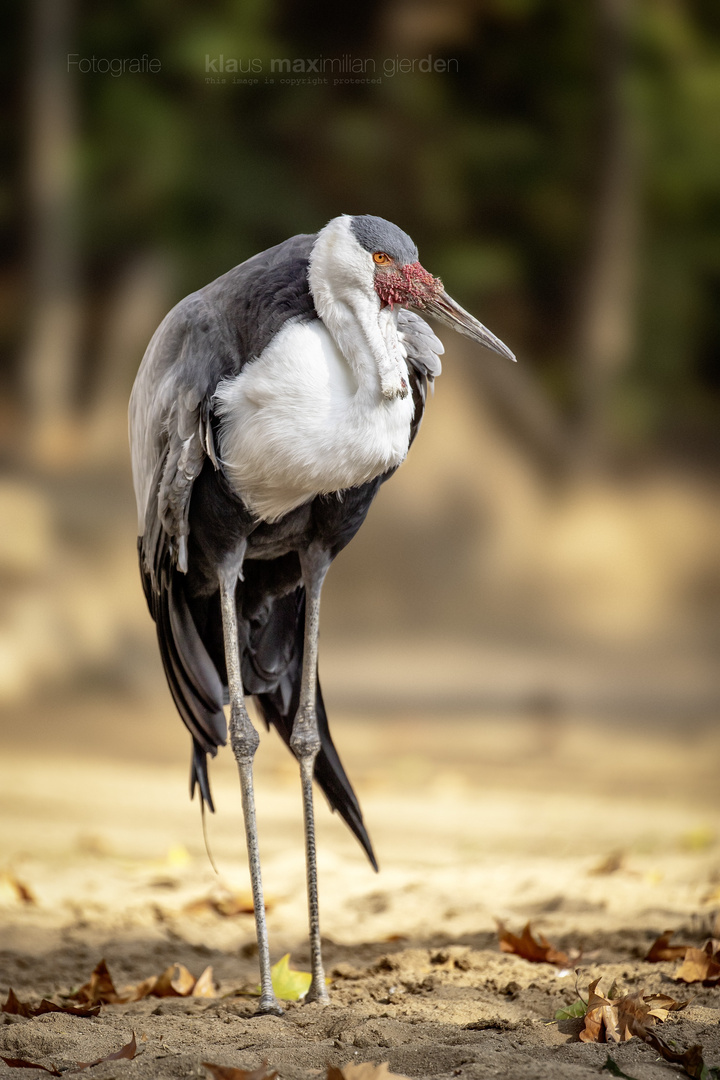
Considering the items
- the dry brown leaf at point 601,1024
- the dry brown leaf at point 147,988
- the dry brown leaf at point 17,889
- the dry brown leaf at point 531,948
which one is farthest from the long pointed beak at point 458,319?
the dry brown leaf at point 17,889

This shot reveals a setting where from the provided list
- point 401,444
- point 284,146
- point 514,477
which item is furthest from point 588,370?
point 401,444

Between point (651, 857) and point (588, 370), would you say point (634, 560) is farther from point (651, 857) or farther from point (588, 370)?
point (651, 857)

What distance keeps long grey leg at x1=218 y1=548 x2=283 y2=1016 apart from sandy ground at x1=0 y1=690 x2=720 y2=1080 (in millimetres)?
154

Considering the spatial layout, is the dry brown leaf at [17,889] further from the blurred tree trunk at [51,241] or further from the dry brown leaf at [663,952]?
the blurred tree trunk at [51,241]

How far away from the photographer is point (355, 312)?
2.01 meters

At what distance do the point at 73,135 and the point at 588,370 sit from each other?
446 centimetres

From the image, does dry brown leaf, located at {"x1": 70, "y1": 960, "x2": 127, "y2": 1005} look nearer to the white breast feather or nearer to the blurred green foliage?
the white breast feather

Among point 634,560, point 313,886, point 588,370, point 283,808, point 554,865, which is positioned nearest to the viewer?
point 313,886

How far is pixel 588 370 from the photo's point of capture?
354 inches

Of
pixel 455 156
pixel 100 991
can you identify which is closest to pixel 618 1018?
pixel 100 991

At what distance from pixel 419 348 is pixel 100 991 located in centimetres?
148

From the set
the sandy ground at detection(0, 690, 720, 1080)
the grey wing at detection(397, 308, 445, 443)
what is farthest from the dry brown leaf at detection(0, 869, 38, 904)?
the grey wing at detection(397, 308, 445, 443)

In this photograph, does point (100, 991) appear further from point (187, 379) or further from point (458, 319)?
point (458, 319)

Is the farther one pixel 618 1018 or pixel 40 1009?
pixel 40 1009
